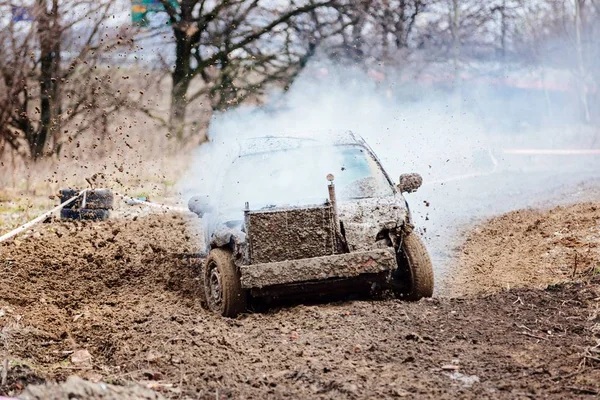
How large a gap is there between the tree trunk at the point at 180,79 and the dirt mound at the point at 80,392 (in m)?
16.1

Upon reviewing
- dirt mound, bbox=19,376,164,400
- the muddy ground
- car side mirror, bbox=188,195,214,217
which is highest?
car side mirror, bbox=188,195,214,217

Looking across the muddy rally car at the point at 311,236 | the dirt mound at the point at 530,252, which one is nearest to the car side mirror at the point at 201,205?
the muddy rally car at the point at 311,236

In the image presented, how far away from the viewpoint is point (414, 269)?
7.42 metres

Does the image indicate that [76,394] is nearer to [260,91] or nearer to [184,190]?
[184,190]

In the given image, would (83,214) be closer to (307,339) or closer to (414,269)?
(414,269)

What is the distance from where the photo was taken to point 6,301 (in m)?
8.23

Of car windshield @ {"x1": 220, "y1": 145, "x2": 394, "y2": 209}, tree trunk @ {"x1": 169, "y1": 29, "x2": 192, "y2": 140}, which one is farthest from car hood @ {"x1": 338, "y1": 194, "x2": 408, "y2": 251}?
tree trunk @ {"x1": 169, "y1": 29, "x2": 192, "y2": 140}

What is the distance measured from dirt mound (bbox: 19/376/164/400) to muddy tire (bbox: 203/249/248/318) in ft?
8.61

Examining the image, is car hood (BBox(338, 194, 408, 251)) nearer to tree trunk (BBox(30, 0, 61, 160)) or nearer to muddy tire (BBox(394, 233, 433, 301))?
muddy tire (BBox(394, 233, 433, 301))

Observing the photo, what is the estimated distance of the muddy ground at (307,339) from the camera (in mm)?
5109

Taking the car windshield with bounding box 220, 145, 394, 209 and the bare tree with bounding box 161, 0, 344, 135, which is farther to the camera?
the bare tree with bounding box 161, 0, 344, 135

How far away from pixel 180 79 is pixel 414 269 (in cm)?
1436

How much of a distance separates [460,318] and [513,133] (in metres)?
32.3

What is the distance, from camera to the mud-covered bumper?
698 centimetres
